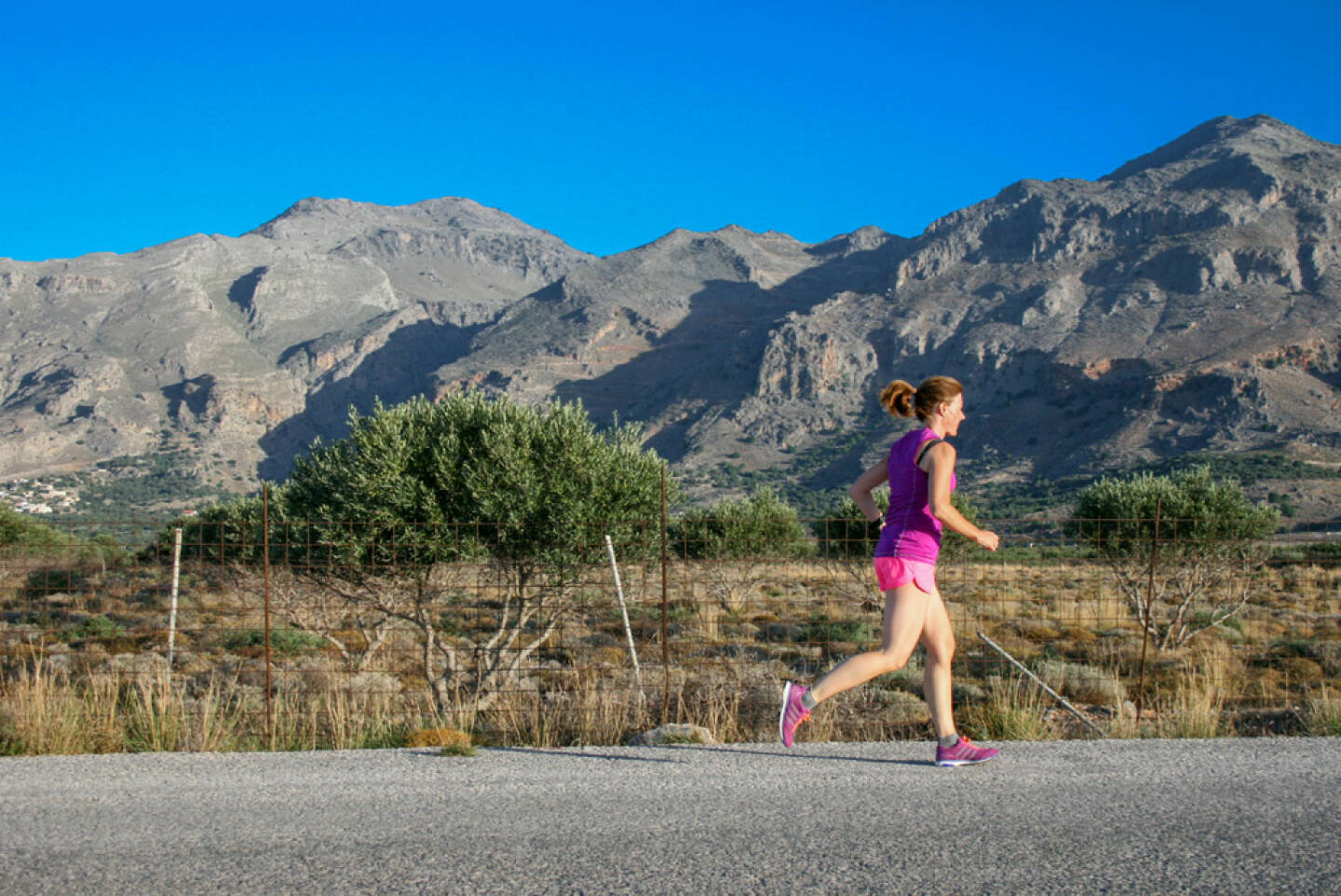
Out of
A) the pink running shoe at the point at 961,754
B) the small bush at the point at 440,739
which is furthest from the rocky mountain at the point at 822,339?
the pink running shoe at the point at 961,754

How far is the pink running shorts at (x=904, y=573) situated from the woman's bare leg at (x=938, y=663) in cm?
9

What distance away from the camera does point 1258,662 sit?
14586 millimetres

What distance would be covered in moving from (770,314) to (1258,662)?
449 ft

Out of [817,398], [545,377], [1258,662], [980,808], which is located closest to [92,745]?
[980,808]

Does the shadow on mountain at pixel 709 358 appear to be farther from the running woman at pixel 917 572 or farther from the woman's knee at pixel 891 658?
the woman's knee at pixel 891 658

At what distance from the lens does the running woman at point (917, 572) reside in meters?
4.93

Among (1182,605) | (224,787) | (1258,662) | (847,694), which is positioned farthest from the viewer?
(1182,605)

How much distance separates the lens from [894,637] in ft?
16.2

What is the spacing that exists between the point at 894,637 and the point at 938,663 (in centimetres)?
40

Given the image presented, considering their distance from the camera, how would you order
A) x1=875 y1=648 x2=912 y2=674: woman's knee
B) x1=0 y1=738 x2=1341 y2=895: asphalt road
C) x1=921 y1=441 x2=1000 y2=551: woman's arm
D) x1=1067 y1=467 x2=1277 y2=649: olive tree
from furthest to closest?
x1=1067 y1=467 x2=1277 y2=649: olive tree → x1=875 y1=648 x2=912 y2=674: woman's knee → x1=921 y1=441 x2=1000 y2=551: woman's arm → x1=0 y1=738 x2=1341 y2=895: asphalt road

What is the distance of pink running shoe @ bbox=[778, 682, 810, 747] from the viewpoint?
5133 mm

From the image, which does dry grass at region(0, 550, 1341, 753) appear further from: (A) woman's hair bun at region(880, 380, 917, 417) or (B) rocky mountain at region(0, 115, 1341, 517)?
(B) rocky mountain at region(0, 115, 1341, 517)

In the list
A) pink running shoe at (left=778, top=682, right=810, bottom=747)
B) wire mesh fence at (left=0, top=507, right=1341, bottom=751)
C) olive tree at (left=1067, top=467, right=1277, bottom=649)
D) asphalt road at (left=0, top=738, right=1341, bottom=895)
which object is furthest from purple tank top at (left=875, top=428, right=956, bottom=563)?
olive tree at (left=1067, top=467, right=1277, bottom=649)

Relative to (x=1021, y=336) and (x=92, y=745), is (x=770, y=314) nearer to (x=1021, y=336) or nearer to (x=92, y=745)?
(x=1021, y=336)
